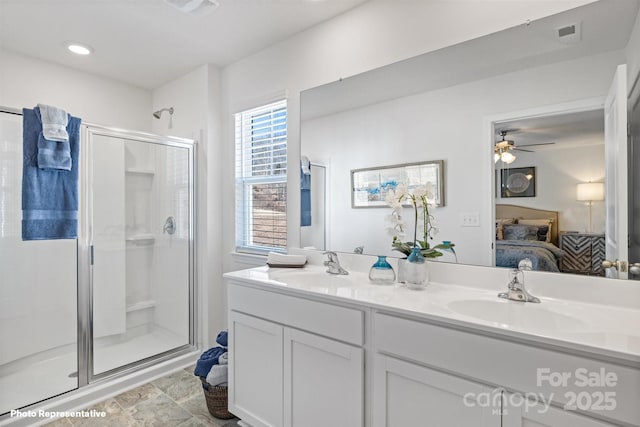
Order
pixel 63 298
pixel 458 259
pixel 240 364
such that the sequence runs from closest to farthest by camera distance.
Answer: pixel 458 259
pixel 240 364
pixel 63 298

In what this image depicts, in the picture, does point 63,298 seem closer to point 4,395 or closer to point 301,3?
point 4,395

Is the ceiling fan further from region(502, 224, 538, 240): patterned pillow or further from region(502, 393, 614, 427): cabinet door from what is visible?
region(502, 393, 614, 427): cabinet door

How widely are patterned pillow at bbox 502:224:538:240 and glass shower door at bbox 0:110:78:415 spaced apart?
2.73 meters

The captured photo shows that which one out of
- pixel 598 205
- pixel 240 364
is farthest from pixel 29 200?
pixel 598 205

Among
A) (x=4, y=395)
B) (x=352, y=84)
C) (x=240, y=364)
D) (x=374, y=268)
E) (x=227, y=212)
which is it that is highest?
(x=352, y=84)

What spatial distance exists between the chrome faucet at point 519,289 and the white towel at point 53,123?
2.58m

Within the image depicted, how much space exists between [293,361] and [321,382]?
0.56 feet

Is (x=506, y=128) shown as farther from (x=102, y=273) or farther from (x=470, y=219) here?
(x=102, y=273)

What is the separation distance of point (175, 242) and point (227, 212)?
20.6 inches

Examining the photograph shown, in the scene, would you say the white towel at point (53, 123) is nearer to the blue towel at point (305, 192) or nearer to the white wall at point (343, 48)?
the white wall at point (343, 48)

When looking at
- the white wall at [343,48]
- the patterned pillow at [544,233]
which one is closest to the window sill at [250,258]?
the white wall at [343,48]

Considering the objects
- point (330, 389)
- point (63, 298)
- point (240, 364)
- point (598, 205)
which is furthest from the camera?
point (63, 298)

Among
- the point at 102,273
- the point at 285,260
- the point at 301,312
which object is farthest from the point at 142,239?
the point at 301,312

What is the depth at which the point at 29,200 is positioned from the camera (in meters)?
1.95
